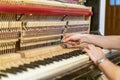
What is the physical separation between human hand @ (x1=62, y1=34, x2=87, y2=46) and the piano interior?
65 millimetres

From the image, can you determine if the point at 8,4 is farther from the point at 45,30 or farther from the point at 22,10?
the point at 45,30

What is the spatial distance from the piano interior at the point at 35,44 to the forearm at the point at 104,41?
15 centimetres

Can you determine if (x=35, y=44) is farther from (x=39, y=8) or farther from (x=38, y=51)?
(x=39, y=8)

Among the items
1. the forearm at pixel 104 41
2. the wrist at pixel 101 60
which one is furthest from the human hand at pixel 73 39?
the wrist at pixel 101 60

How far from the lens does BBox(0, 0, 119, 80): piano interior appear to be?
5.04ft

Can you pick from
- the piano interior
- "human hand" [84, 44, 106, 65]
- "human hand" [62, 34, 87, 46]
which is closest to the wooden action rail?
the piano interior

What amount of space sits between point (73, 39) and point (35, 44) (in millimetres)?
380

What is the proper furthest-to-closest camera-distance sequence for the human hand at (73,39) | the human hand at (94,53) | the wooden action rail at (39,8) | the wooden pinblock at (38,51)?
1. the human hand at (73,39)
2. the human hand at (94,53)
3. the wooden pinblock at (38,51)
4. the wooden action rail at (39,8)

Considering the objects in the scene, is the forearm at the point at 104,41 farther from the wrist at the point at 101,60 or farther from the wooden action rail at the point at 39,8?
the wrist at the point at 101,60

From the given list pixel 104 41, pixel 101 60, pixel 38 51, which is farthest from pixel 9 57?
pixel 104 41

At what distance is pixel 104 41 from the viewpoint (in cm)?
247

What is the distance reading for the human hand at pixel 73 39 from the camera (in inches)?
89.0

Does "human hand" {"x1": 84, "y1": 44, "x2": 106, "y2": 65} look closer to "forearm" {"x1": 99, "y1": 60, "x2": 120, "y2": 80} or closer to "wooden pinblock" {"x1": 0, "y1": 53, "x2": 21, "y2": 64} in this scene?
"forearm" {"x1": 99, "y1": 60, "x2": 120, "y2": 80}

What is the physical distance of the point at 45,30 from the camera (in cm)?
209
